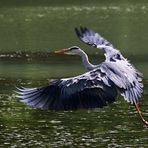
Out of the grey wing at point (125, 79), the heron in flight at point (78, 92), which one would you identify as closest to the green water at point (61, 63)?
the grey wing at point (125, 79)

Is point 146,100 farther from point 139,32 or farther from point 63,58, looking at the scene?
point 139,32

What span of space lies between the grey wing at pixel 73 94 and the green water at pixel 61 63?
2.84 metres

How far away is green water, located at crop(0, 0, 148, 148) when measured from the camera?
51.5 feet

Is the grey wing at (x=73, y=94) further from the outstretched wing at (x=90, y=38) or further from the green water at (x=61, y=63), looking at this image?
the outstretched wing at (x=90, y=38)

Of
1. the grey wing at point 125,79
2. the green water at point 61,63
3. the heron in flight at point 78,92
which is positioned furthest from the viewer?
the green water at point 61,63

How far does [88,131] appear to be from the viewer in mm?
16297

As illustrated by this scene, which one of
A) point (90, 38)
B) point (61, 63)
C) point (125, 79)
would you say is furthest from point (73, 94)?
point (61, 63)

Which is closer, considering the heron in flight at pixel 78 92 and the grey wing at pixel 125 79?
the heron in flight at pixel 78 92

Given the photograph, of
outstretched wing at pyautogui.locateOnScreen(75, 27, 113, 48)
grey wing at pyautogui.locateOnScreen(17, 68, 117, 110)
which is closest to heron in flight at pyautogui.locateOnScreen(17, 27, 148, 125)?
grey wing at pyautogui.locateOnScreen(17, 68, 117, 110)

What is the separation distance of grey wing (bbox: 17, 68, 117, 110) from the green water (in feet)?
9.32

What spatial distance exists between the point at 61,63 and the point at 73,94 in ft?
55.8

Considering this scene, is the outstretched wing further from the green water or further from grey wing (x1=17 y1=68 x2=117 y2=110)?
grey wing (x1=17 y1=68 x2=117 y2=110)

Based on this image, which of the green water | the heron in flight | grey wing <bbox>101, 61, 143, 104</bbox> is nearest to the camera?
the heron in flight

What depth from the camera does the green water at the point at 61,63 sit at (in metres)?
15.7
